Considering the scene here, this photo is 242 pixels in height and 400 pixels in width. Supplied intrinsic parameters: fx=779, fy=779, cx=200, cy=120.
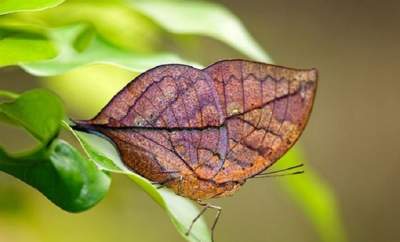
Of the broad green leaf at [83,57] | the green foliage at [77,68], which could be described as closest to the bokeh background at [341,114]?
the green foliage at [77,68]

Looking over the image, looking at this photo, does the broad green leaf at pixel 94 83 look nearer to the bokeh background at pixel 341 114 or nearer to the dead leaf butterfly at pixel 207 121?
the dead leaf butterfly at pixel 207 121

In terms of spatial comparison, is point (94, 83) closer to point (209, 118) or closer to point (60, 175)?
point (209, 118)

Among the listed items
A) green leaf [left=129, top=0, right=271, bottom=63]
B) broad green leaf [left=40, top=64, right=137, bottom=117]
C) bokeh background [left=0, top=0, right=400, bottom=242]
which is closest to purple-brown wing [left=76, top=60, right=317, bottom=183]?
green leaf [left=129, top=0, right=271, bottom=63]

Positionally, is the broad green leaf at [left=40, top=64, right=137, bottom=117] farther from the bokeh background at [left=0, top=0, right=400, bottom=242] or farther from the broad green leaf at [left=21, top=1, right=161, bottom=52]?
the bokeh background at [left=0, top=0, right=400, bottom=242]

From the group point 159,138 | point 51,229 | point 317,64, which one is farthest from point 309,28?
point 159,138

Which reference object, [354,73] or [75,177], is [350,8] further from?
[75,177]

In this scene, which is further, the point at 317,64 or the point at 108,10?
the point at 317,64

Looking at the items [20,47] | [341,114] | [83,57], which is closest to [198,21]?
[83,57]
